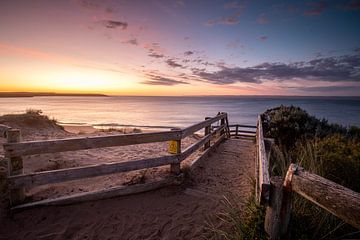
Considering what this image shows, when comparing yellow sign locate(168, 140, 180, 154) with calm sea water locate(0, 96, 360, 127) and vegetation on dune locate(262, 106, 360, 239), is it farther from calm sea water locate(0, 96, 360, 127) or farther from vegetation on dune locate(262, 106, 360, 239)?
calm sea water locate(0, 96, 360, 127)

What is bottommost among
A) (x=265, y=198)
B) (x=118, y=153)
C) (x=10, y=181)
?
(x=118, y=153)

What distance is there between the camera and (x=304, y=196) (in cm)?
210

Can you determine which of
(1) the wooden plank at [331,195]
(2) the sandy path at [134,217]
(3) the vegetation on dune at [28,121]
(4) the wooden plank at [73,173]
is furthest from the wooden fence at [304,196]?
(3) the vegetation on dune at [28,121]

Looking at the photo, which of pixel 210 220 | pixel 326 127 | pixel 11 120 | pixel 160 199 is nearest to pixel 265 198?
pixel 210 220

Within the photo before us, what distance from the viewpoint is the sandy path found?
3.52 metres

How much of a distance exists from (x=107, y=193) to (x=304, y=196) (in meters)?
3.67

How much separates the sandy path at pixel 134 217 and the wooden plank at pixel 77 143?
1.12 metres

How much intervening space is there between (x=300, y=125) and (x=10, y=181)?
353 inches

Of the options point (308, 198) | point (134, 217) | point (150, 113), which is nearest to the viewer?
point (308, 198)

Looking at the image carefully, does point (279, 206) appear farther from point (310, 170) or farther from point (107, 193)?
point (107, 193)

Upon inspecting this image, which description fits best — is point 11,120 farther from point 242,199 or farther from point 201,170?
point 242,199

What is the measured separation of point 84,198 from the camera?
4223 millimetres

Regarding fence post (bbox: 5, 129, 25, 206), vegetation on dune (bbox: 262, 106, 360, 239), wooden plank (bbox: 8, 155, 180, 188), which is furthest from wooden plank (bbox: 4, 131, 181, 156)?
vegetation on dune (bbox: 262, 106, 360, 239)

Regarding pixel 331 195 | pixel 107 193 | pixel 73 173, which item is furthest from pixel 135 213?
pixel 331 195
